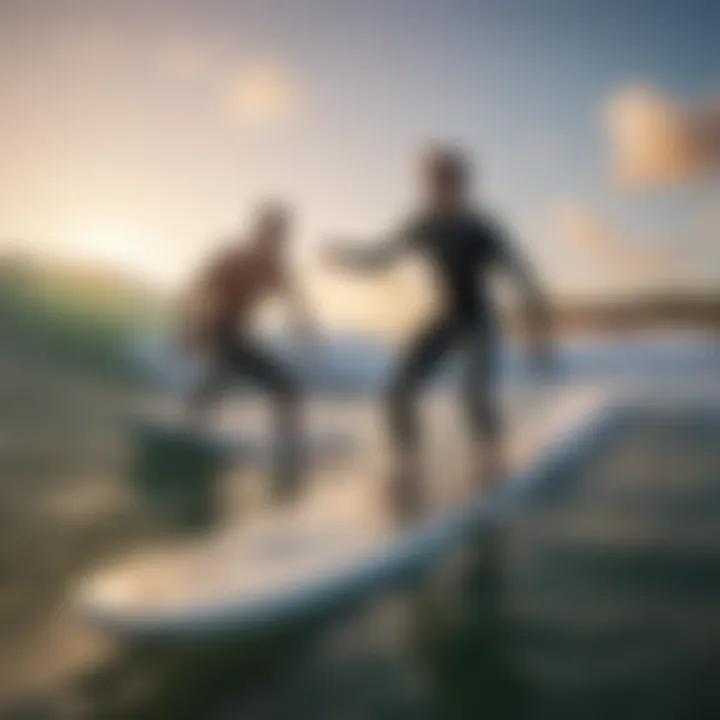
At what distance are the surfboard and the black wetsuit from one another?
8 centimetres

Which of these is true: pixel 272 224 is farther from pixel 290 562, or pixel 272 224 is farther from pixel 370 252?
pixel 290 562

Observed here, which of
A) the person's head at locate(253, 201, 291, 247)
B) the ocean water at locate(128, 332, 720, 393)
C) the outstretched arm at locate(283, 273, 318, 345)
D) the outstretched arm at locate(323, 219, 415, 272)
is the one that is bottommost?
the ocean water at locate(128, 332, 720, 393)

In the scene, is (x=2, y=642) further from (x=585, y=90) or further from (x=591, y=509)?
(x=585, y=90)

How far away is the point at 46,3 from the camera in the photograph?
1.27 metres

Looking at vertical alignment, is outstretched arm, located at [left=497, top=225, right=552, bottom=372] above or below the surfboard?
above

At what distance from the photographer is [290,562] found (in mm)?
1114

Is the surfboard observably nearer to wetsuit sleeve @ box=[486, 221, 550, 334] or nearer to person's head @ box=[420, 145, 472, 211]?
wetsuit sleeve @ box=[486, 221, 550, 334]

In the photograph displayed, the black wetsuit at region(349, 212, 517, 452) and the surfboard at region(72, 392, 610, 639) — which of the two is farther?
the black wetsuit at region(349, 212, 517, 452)

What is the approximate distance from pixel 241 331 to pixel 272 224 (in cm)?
14

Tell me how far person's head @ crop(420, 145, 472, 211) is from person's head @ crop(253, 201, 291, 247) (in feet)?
0.58

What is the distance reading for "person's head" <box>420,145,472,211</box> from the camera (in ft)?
4.01

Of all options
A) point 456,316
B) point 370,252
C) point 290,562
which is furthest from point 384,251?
point 290,562

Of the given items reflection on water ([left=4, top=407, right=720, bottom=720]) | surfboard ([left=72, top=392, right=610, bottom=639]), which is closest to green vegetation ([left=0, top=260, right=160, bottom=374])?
surfboard ([left=72, top=392, right=610, bottom=639])

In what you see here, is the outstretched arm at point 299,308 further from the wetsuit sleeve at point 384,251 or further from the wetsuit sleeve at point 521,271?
the wetsuit sleeve at point 521,271
